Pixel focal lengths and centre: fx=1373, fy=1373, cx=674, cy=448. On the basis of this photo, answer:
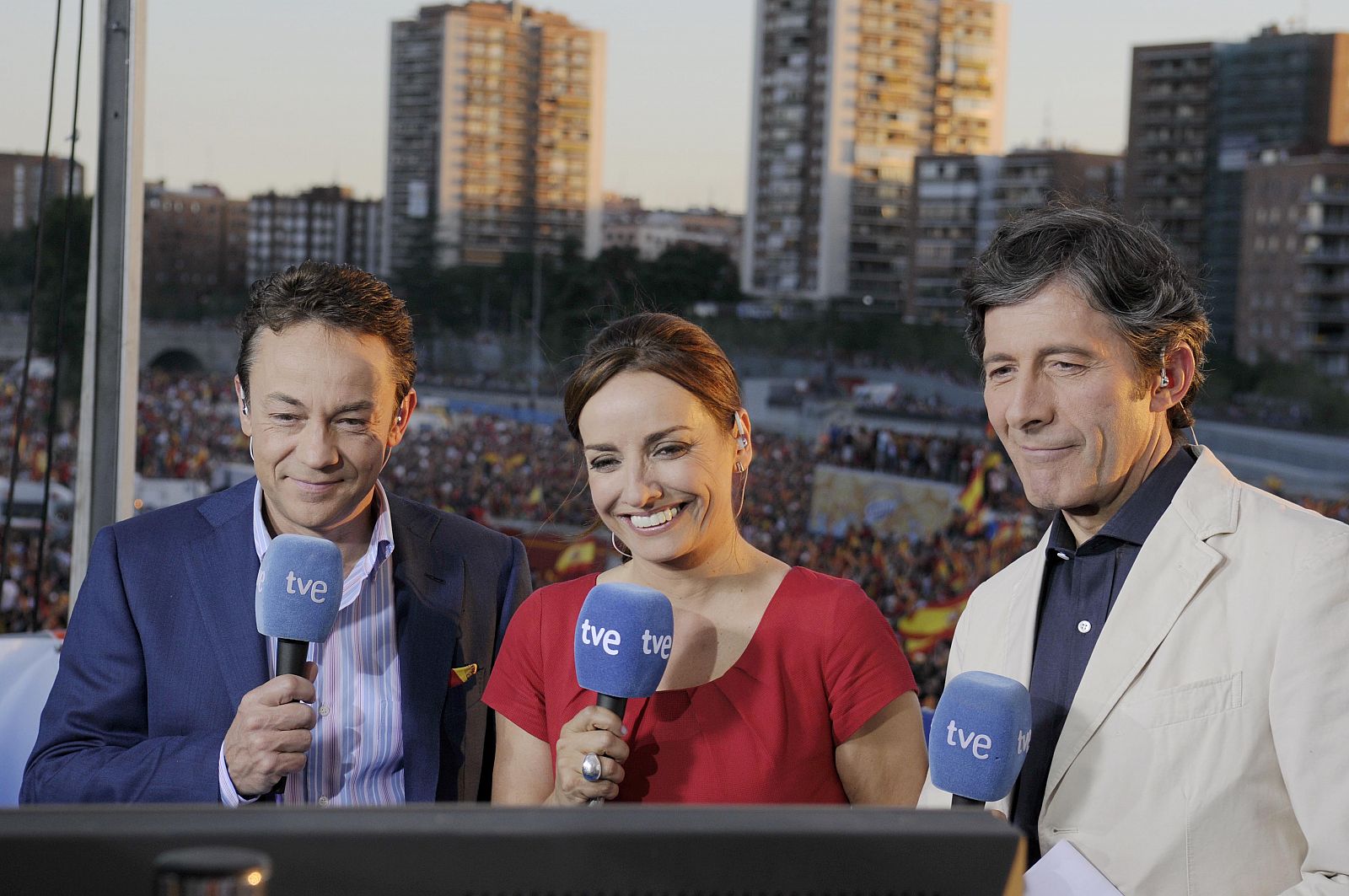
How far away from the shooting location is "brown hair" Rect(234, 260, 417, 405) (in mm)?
1936

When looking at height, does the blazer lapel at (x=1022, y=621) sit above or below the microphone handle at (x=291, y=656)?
above

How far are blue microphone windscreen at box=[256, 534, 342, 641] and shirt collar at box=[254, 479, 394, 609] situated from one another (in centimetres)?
30

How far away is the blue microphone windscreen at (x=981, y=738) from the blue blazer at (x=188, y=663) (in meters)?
0.88

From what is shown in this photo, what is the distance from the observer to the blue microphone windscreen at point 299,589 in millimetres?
1651

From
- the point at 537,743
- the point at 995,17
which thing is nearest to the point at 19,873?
the point at 537,743

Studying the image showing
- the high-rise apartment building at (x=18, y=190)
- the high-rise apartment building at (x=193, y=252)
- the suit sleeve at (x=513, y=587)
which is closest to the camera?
the suit sleeve at (x=513, y=587)

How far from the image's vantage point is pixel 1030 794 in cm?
158

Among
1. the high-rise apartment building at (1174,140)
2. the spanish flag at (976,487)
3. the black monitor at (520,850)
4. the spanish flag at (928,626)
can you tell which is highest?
the high-rise apartment building at (1174,140)

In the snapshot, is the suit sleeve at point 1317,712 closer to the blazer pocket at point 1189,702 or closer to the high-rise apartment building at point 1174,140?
the blazer pocket at point 1189,702

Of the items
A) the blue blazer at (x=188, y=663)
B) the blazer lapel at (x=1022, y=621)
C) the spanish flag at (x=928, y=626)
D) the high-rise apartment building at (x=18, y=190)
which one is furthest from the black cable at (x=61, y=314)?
the spanish flag at (x=928, y=626)

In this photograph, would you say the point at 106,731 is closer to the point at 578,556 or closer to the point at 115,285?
the point at 115,285

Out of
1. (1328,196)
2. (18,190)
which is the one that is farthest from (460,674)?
(1328,196)

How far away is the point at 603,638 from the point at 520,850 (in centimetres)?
78

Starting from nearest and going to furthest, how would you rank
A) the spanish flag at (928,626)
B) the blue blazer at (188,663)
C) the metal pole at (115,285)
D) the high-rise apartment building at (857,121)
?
the blue blazer at (188,663), the metal pole at (115,285), the spanish flag at (928,626), the high-rise apartment building at (857,121)
